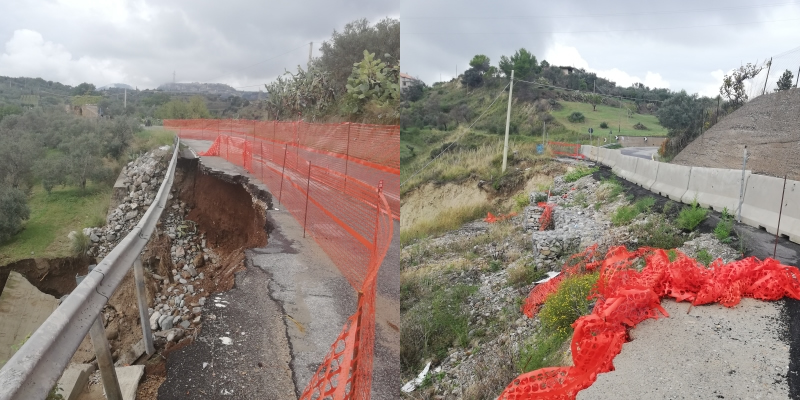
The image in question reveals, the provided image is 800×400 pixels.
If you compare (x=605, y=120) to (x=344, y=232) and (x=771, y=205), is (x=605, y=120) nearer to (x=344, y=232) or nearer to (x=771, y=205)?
(x=771, y=205)

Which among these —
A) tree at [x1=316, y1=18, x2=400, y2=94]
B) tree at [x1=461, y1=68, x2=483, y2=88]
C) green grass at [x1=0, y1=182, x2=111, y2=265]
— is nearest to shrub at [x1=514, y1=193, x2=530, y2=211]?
tree at [x1=461, y1=68, x2=483, y2=88]

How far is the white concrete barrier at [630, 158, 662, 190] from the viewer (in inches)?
110

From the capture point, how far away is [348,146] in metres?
8.14

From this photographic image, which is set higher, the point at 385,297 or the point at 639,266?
the point at 639,266

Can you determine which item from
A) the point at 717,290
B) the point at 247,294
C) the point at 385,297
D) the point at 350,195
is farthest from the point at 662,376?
the point at 350,195

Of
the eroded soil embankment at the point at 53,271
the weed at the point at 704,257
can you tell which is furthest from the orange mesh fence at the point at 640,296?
the eroded soil embankment at the point at 53,271

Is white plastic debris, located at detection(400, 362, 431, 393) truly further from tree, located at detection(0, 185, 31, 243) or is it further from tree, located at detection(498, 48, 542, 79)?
tree, located at detection(0, 185, 31, 243)

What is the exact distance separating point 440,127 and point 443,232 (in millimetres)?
747

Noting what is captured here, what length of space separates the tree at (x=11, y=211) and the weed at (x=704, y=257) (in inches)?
345

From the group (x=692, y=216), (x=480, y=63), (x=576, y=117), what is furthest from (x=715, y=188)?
(x=480, y=63)

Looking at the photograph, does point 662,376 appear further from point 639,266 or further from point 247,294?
point 247,294

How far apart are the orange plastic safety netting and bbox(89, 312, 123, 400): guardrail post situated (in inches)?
154

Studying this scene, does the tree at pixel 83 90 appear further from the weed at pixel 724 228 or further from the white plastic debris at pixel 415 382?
the weed at pixel 724 228

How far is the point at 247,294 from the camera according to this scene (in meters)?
3.50
